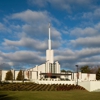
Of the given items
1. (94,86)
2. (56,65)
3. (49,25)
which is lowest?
(94,86)

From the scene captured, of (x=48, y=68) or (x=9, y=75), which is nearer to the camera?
(x=9, y=75)

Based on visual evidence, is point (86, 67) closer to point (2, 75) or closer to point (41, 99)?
point (2, 75)

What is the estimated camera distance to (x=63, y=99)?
71.2ft

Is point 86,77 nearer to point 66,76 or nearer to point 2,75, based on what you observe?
point 66,76

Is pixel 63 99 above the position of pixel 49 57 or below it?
below

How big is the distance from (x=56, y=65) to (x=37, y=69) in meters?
8.55

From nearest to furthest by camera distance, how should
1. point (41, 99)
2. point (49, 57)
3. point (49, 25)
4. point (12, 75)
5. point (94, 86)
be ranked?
1. point (41, 99)
2. point (94, 86)
3. point (12, 75)
4. point (49, 57)
5. point (49, 25)

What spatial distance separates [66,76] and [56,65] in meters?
6.58

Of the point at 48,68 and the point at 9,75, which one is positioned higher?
the point at 48,68

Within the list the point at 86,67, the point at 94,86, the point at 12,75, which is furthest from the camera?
the point at 86,67

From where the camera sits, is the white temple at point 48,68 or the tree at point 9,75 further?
the white temple at point 48,68

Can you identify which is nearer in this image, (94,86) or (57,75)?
(94,86)

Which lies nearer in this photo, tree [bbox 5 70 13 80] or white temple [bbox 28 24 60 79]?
tree [bbox 5 70 13 80]

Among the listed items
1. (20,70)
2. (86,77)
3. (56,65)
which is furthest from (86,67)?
(20,70)
